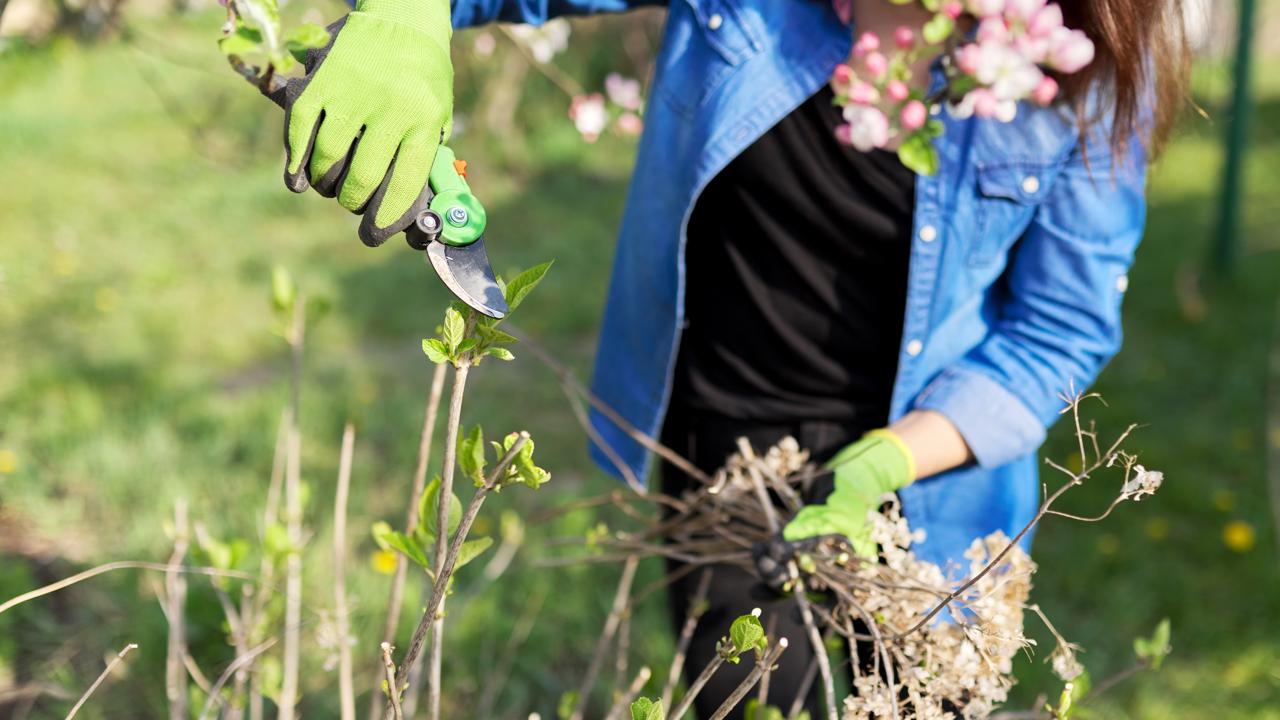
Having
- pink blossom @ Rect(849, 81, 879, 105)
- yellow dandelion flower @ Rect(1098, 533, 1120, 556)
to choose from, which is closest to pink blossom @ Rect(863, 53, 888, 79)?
pink blossom @ Rect(849, 81, 879, 105)

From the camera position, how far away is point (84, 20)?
7.17 feet

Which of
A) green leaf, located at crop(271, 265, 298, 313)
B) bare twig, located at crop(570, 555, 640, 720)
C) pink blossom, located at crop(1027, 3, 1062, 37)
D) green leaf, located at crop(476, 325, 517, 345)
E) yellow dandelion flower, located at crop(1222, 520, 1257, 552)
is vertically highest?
pink blossom, located at crop(1027, 3, 1062, 37)

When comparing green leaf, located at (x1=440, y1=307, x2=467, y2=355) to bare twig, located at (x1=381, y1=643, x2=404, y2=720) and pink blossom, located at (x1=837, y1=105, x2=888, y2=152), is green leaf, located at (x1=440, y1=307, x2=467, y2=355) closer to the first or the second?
bare twig, located at (x1=381, y1=643, x2=404, y2=720)

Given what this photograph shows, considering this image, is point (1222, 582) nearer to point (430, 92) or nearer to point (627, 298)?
point (627, 298)

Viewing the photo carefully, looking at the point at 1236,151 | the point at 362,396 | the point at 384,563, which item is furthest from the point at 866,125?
the point at 1236,151

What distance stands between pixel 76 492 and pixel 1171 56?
2583 millimetres

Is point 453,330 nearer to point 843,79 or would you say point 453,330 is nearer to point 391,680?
point 391,680

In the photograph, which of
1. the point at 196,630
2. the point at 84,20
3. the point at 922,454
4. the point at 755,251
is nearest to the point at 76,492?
the point at 196,630

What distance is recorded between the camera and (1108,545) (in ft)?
9.30

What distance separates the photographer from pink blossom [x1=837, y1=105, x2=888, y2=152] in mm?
1242

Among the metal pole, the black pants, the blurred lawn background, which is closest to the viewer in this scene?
Answer: the black pants

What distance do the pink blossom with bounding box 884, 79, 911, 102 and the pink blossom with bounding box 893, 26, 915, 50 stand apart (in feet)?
0.17

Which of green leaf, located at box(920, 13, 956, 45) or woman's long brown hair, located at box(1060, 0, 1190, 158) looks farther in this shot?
woman's long brown hair, located at box(1060, 0, 1190, 158)

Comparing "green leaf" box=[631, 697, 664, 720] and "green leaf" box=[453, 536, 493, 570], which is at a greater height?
"green leaf" box=[453, 536, 493, 570]
